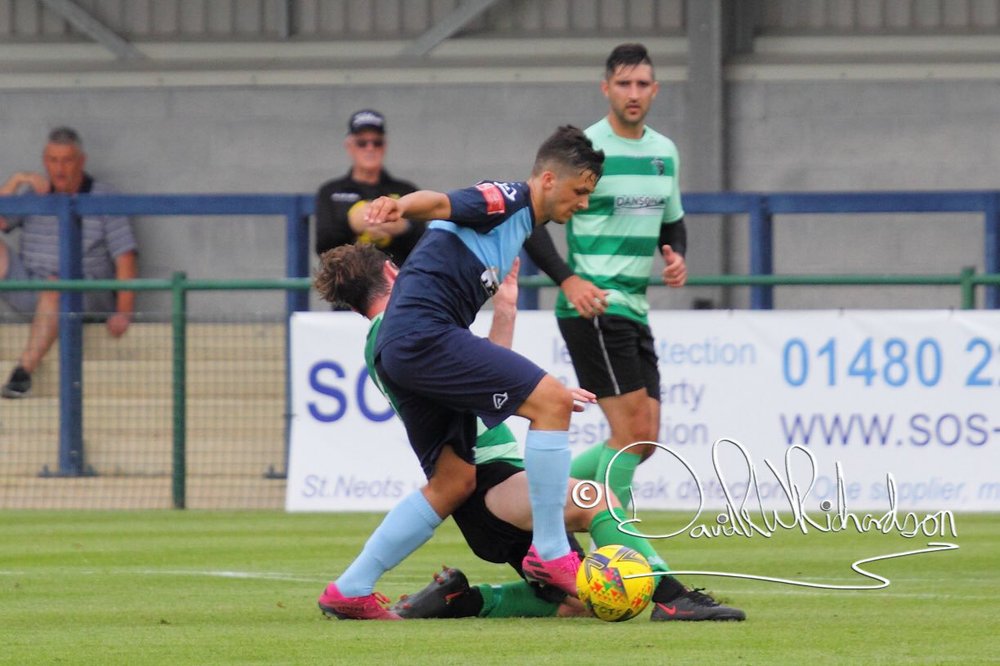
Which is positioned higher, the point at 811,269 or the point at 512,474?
the point at 811,269

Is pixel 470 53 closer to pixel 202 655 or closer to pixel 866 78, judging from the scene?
pixel 866 78

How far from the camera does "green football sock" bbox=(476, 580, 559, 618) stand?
6.80 m

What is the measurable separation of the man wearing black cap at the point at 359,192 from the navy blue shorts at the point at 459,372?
472 cm

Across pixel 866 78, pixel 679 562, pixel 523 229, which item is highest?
pixel 866 78

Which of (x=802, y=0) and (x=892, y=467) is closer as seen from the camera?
(x=892, y=467)

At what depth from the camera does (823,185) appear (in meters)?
17.1

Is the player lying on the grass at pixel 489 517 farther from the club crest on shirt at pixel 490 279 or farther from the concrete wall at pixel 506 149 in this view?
the concrete wall at pixel 506 149

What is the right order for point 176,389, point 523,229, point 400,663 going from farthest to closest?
point 176,389 < point 523,229 < point 400,663

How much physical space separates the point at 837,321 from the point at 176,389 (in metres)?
4.40

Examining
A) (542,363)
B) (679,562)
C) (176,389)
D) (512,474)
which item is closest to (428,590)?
(512,474)

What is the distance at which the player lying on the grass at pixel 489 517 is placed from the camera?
671 cm

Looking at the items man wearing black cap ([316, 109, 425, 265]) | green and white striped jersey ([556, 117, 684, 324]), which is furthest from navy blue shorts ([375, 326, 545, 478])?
man wearing black cap ([316, 109, 425, 265])

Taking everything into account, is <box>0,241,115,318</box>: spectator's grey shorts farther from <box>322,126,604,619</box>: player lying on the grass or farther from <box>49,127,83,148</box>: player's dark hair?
<box>322,126,604,619</box>: player lying on the grass

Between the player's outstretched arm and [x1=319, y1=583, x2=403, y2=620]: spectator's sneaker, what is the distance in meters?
1.37
